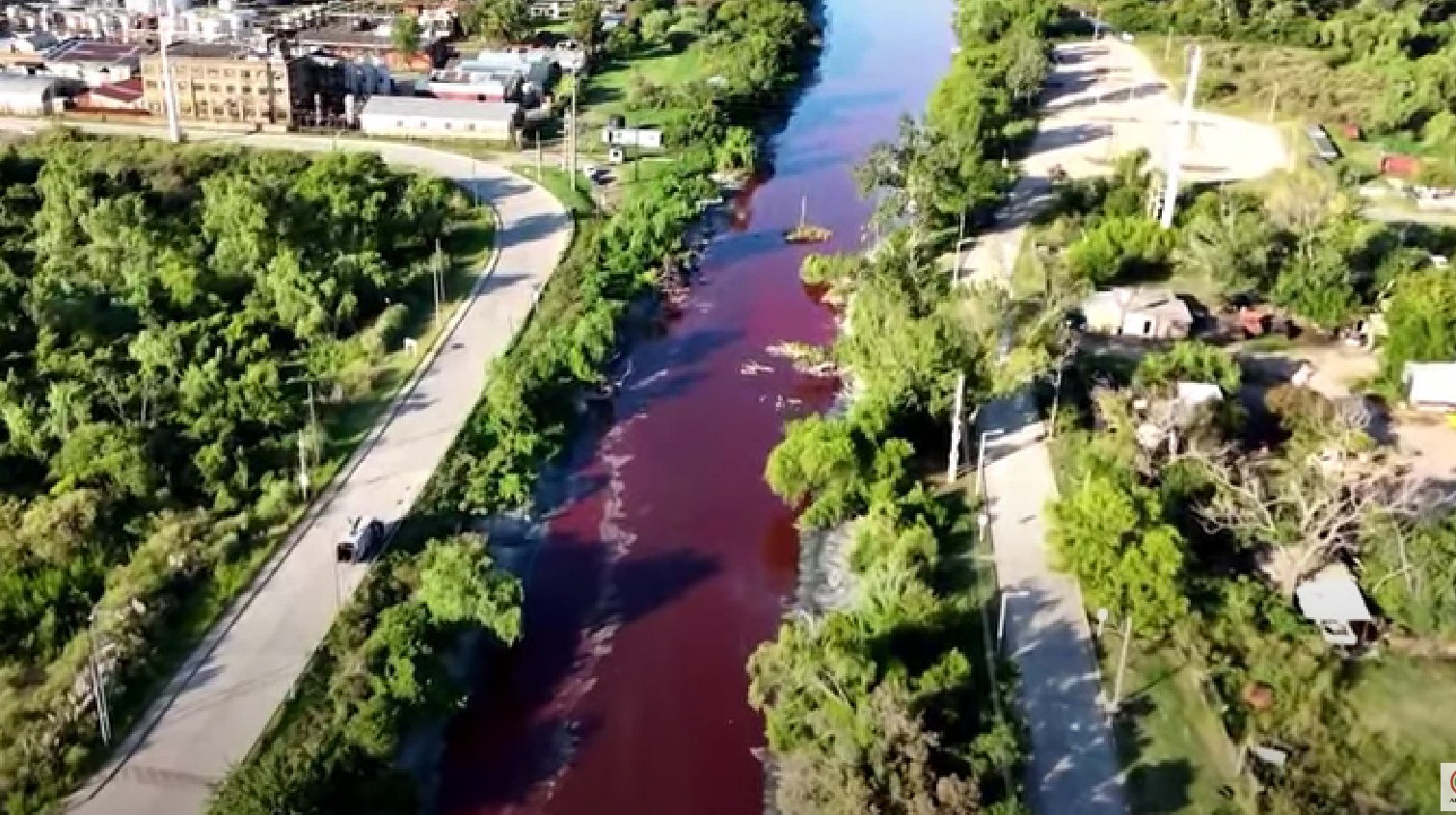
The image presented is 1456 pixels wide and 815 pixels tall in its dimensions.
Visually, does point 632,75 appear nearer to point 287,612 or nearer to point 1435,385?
point 1435,385

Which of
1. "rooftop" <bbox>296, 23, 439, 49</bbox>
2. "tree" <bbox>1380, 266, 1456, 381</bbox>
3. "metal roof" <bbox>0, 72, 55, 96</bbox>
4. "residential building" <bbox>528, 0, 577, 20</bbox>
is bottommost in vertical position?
"tree" <bbox>1380, 266, 1456, 381</bbox>

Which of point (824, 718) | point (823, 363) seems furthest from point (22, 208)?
point (824, 718)

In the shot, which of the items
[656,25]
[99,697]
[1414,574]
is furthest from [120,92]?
[1414,574]

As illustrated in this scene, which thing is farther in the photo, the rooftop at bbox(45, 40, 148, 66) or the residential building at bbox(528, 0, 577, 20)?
the residential building at bbox(528, 0, 577, 20)

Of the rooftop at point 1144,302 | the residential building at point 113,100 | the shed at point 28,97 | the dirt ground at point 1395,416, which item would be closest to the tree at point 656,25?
the residential building at point 113,100

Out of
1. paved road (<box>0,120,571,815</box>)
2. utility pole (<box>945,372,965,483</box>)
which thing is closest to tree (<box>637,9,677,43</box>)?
paved road (<box>0,120,571,815</box>)

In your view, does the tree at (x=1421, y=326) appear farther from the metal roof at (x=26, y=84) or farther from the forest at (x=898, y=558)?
the metal roof at (x=26, y=84)

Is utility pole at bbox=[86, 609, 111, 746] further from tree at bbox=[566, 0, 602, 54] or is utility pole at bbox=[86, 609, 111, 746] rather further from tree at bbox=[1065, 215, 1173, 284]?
tree at bbox=[566, 0, 602, 54]
